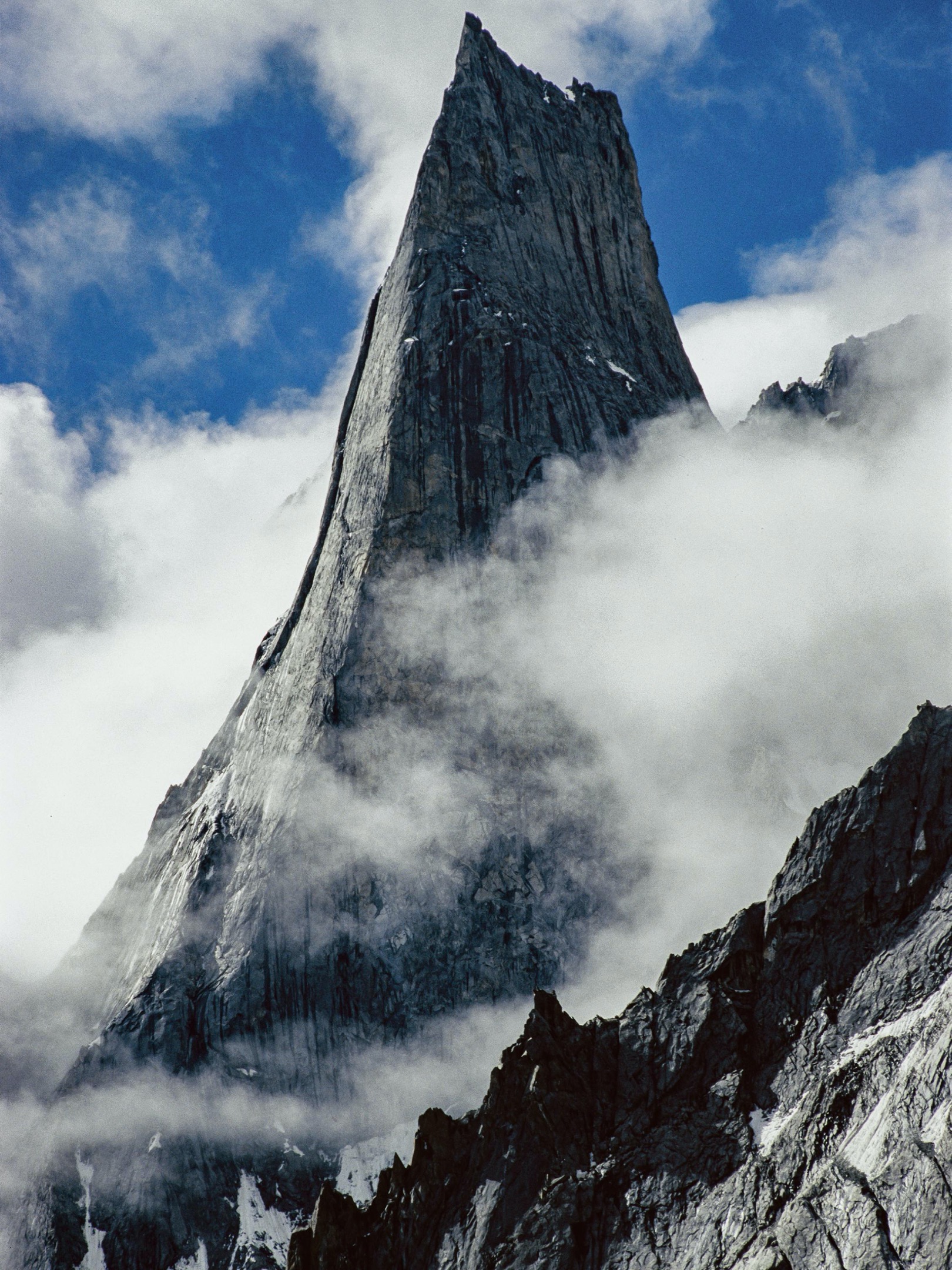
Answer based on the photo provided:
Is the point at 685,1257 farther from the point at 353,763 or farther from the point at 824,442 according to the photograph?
the point at 824,442

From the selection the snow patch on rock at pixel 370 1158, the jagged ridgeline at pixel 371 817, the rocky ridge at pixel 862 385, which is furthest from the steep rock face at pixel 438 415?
the rocky ridge at pixel 862 385

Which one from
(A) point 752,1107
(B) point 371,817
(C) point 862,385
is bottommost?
(A) point 752,1107

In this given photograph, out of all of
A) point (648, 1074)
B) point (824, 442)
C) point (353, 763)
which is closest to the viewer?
point (648, 1074)

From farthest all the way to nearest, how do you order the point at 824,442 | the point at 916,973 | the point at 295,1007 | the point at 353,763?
1. the point at 824,442
2. the point at 353,763
3. the point at 295,1007
4. the point at 916,973

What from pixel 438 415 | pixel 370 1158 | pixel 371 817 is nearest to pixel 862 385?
pixel 438 415

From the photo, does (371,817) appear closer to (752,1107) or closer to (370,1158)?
(370,1158)

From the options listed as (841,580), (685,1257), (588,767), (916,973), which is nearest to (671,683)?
(588,767)

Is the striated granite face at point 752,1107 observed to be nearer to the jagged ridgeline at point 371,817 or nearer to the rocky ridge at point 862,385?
the jagged ridgeline at point 371,817
